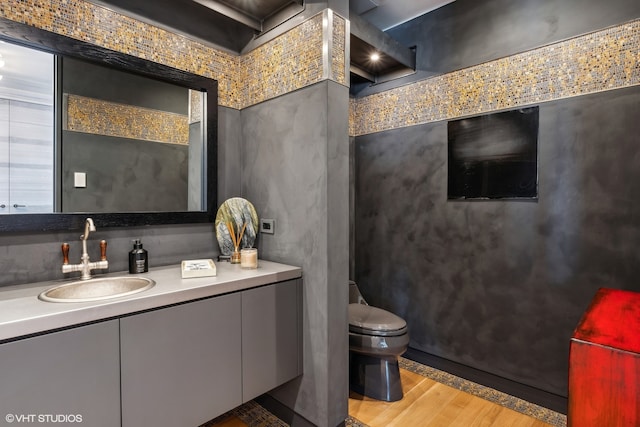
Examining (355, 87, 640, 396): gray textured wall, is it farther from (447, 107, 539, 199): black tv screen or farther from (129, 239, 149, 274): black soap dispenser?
(129, 239, 149, 274): black soap dispenser

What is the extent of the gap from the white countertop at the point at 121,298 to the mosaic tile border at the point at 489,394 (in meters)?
1.43

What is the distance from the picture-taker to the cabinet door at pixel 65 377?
3.22ft

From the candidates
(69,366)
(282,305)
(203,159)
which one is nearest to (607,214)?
(282,305)

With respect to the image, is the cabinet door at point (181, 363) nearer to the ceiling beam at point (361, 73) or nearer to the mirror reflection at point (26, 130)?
the mirror reflection at point (26, 130)

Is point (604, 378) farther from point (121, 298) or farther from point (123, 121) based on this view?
point (123, 121)

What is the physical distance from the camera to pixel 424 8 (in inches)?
99.0

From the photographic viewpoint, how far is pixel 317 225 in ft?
5.69

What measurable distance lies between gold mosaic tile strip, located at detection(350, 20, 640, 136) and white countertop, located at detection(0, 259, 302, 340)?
1.68 meters

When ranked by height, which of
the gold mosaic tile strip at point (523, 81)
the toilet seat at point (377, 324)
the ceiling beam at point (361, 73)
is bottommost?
the toilet seat at point (377, 324)

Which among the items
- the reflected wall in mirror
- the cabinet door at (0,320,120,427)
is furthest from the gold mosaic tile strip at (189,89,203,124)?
the cabinet door at (0,320,120,427)

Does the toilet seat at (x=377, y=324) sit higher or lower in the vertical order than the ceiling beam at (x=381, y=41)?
lower

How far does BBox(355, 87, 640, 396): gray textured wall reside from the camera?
1.81m

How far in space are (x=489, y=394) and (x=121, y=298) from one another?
226 cm

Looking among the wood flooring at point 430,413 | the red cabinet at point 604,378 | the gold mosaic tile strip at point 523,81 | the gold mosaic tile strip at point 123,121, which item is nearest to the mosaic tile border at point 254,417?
the wood flooring at point 430,413
